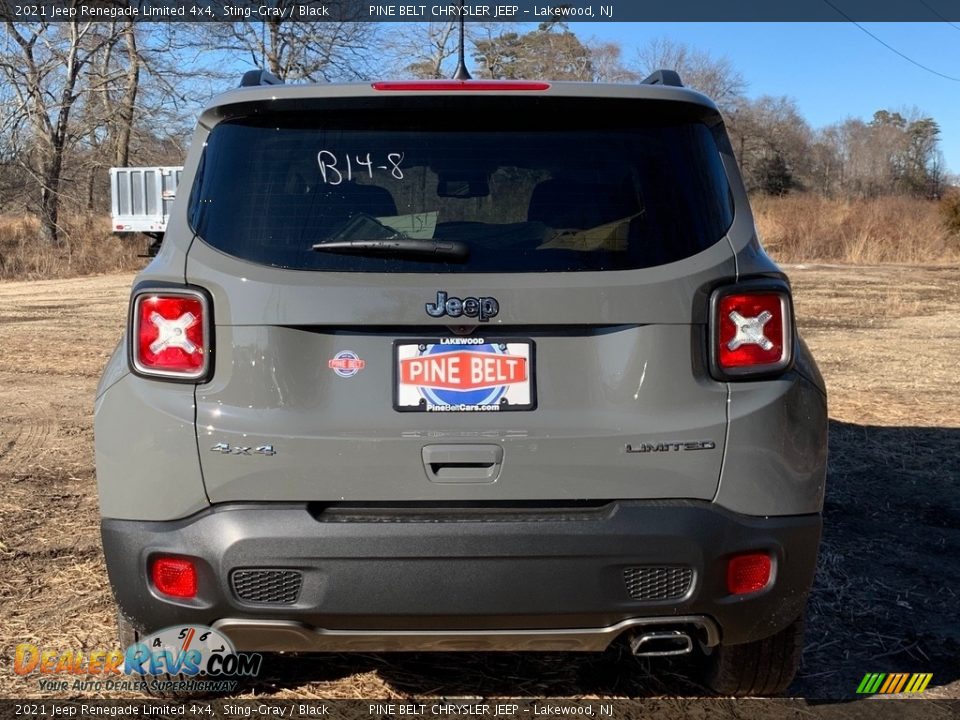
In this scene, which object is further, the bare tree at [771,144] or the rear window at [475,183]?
the bare tree at [771,144]

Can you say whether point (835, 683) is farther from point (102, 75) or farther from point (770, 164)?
point (770, 164)

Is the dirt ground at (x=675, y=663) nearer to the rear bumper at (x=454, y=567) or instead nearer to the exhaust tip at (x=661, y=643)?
the exhaust tip at (x=661, y=643)

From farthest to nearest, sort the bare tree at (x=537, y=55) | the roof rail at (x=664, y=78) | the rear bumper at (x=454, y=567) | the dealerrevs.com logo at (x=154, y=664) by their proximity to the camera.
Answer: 1. the bare tree at (x=537, y=55)
2. the roof rail at (x=664, y=78)
3. the dealerrevs.com logo at (x=154, y=664)
4. the rear bumper at (x=454, y=567)

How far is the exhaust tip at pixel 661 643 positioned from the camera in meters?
2.54

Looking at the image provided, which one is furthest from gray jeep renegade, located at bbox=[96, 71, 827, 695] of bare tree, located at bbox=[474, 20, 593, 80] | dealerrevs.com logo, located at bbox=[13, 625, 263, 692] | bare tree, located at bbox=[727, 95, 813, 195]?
bare tree, located at bbox=[727, 95, 813, 195]

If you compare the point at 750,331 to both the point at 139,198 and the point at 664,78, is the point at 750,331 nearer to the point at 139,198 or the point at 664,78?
the point at 664,78

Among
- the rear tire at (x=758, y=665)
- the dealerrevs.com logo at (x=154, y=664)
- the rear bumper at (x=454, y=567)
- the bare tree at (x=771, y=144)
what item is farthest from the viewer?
the bare tree at (x=771, y=144)

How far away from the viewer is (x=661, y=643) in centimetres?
265

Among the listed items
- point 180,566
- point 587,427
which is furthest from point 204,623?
point 587,427

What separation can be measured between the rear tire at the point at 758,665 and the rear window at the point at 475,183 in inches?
49.1

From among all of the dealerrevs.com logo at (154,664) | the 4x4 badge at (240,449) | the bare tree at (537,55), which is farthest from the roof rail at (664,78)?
the bare tree at (537,55)

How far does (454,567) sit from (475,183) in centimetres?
100

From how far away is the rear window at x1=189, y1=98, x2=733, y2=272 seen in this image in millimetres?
A: 2498

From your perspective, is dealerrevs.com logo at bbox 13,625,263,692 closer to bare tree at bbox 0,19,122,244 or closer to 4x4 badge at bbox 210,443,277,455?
4x4 badge at bbox 210,443,277,455
